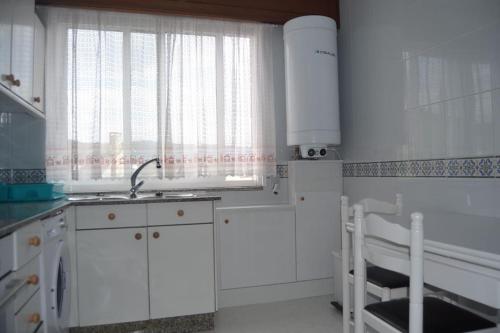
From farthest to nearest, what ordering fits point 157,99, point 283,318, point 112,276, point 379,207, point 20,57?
point 157,99, point 283,318, point 112,276, point 20,57, point 379,207

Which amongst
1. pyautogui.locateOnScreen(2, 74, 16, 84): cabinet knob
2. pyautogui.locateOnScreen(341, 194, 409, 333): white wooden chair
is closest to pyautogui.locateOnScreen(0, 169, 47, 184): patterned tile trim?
pyautogui.locateOnScreen(2, 74, 16, 84): cabinet knob

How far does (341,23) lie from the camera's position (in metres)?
3.01

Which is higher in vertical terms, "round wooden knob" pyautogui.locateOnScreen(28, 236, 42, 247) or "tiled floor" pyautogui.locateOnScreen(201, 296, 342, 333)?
"round wooden knob" pyautogui.locateOnScreen(28, 236, 42, 247)

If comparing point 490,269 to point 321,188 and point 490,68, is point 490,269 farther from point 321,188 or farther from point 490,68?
point 321,188

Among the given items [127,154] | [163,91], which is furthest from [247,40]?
[127,154]

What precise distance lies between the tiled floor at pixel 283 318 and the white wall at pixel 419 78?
118 cm

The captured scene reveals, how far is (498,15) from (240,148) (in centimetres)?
184

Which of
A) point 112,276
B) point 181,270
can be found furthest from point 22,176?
point 181,270

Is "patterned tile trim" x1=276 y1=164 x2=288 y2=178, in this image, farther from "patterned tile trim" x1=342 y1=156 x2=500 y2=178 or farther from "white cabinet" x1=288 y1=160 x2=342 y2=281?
"patterned tile trim" x1=342 y1=156 x2=500 y2=178

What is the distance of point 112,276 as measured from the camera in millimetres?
2062

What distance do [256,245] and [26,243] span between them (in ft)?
5.43

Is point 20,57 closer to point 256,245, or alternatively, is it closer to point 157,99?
point 157,99

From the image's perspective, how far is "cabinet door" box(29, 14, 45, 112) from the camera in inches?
88.4

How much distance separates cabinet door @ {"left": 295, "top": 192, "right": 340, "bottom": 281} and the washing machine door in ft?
5.27
